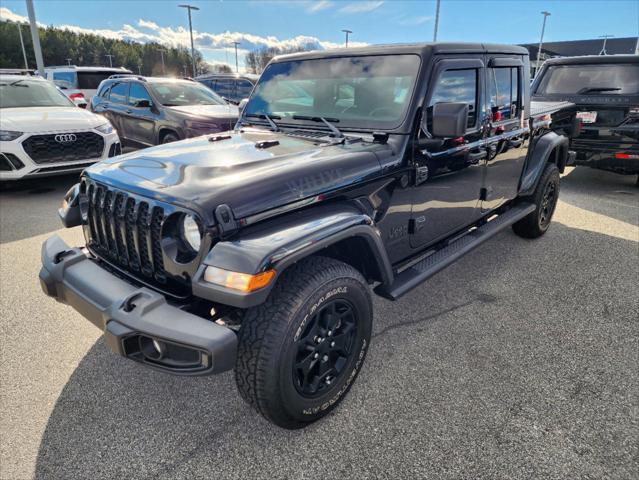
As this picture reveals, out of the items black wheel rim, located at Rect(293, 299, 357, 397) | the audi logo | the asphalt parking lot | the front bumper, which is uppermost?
the audi logo

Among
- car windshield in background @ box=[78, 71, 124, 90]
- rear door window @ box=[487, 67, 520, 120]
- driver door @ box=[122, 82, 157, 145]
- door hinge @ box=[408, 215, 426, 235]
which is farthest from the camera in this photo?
car windshield in background @ box=[78, 71, 124, 90]

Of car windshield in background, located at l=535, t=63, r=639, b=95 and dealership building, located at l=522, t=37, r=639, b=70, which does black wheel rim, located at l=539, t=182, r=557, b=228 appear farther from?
dealership building, located at l=522, t=37, r=639, b=70

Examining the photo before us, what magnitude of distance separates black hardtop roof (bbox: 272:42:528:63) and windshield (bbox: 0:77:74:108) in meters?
5.23

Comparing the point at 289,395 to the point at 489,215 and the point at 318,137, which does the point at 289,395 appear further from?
the point at 489,215

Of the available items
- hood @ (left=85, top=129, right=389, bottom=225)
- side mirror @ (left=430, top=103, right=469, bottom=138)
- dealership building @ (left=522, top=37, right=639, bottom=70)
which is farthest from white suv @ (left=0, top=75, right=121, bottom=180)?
dealership building @ (left=522, top=37, right=639, bottom=70)

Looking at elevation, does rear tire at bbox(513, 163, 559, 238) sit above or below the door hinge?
below

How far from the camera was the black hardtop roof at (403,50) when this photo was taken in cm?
282

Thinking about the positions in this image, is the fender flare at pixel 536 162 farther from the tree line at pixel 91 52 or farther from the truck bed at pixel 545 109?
the tree line at pixel 91 52

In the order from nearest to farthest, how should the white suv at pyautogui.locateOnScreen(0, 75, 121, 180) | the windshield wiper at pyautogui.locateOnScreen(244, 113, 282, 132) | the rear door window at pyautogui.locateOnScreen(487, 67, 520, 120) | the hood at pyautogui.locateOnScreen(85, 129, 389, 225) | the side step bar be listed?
the hood at pyautogui.locateOnScreen(85, 129, 389, 225)
the side step bar
the windshield wiper at pyautogui.locateOnScreen(244, 113, 282, 132)
the rear door window at pyautogui.locateOnScreen(487, 67, 520, 120)
the white suv at pyautogui.locateOnScreen(0, 75, 121, 180)

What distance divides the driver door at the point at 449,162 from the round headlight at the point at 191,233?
57.5 inches

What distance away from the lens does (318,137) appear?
2854 millimetres

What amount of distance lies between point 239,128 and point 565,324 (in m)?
2.86

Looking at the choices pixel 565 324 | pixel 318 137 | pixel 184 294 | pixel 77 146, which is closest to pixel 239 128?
pixel 318 137

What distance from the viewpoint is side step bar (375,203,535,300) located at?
2604mm
